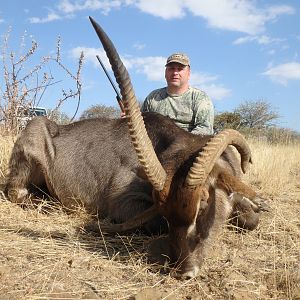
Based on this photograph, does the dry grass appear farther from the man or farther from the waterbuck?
the man

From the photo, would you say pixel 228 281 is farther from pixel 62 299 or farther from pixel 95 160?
pixel 95 160

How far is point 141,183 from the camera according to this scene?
226 inches

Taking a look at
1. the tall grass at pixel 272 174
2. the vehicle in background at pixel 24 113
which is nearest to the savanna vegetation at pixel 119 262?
the tall grass at pixel 272 174

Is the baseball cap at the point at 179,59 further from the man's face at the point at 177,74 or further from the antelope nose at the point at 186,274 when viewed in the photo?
the antelope nose at the point at 186,274


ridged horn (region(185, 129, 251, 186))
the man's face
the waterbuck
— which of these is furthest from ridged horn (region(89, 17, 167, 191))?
the man's face

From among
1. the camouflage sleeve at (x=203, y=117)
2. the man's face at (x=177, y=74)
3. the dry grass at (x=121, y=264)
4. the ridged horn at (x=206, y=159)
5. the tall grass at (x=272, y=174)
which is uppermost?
the man's face at (x=177, y=74)

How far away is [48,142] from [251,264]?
3693mm

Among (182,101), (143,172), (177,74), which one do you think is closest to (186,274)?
(143,172)

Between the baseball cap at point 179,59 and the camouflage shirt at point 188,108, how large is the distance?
1.76 ft

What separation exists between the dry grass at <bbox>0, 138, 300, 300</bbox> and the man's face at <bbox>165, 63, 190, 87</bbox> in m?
3.54

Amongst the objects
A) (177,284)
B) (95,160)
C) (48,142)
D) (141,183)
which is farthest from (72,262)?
(48,142)

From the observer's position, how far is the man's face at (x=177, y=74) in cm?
873

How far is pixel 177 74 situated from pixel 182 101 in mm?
531

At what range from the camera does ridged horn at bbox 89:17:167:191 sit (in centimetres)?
354
